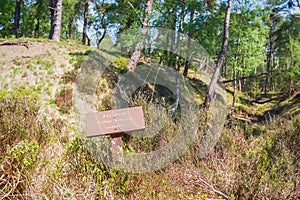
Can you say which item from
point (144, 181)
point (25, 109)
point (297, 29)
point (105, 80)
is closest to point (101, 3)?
point (105, 80)

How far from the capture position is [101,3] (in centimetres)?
2078

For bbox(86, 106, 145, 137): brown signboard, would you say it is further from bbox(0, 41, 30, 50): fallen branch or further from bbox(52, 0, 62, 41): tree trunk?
bbox(52, 0, 62, 41): tree trunk

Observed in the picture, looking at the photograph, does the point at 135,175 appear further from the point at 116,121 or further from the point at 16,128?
the point at 16,128

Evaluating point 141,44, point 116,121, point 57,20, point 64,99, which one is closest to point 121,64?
point 141,44

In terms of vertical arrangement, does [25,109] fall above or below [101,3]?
below

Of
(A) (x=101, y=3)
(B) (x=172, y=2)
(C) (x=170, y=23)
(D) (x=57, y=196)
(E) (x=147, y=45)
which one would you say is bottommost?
(D) (x=57, y=196)

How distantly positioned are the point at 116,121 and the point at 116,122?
0.05 feet

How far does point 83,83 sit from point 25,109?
619cm

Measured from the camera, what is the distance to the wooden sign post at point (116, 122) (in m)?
3.79

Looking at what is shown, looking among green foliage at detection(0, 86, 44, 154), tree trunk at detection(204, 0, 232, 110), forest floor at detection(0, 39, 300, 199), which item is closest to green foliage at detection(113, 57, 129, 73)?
tree trunk at detection(204, 0, 232, 110)

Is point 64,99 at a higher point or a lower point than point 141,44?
lower

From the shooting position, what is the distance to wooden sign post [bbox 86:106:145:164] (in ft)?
12.4

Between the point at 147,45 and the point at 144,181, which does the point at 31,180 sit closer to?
the point at 144,181

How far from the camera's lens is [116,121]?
3900 millimetres
